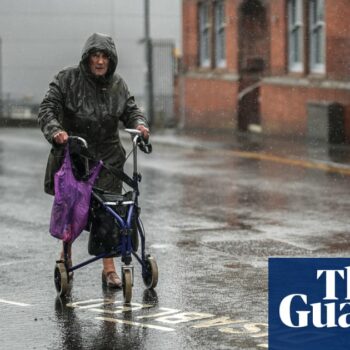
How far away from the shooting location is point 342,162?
68.8 feet

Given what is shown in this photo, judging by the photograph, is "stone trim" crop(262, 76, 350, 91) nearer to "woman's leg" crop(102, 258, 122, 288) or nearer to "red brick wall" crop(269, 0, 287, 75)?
"red brick wall" crop(269, 0, 287, 75)

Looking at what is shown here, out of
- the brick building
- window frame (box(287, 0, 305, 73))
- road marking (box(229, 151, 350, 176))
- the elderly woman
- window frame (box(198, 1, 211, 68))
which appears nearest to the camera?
the elderly woman

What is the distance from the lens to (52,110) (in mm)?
9734

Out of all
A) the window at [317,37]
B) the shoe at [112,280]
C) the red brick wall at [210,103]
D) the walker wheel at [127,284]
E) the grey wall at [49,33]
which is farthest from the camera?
the grey wall at [49,33]

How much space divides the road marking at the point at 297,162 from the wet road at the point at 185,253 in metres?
0.24

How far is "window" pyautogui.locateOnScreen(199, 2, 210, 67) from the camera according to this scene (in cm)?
3428

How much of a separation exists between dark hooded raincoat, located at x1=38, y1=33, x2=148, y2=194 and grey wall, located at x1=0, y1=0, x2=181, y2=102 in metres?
29.5

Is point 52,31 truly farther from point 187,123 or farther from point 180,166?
point 180,166

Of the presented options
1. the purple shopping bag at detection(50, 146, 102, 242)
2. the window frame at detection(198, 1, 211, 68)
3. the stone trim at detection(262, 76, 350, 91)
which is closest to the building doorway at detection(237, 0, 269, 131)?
the stone trim at detection(262, 76, 350, 91)

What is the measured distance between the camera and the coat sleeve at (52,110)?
377 inches

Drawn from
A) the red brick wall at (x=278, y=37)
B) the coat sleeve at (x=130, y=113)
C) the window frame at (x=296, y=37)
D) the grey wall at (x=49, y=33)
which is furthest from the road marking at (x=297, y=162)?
the grey wall at (x=49, y=33)

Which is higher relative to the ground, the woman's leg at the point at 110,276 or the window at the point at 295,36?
the window at the point at 295,36

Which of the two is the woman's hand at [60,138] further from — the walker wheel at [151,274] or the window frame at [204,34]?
the window frame at [204,34]

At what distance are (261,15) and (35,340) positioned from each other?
960 inches
